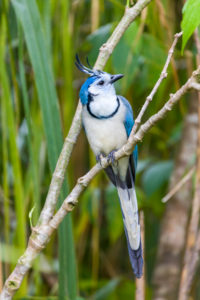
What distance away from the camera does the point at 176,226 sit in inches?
94.7

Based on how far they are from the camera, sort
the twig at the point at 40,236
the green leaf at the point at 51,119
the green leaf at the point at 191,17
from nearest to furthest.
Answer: the green leaf at the point at 191,17, the twig at the point at 40,236, the green leaf at the point at 51,119

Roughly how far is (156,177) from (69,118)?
29.3 inches

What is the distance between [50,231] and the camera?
122cm

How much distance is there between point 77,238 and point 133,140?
1.62 meters

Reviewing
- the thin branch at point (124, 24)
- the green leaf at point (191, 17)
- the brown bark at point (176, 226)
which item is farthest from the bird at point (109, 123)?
the green leaf at point (191, 17)

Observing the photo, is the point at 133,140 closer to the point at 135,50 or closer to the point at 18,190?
the point at 18,190

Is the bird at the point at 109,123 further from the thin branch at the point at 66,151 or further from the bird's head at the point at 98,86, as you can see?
the thin branch at the point at 66,151

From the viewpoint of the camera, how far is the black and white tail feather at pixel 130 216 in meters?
1.57

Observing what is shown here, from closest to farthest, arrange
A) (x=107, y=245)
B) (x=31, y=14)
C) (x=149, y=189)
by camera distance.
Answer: (x=31, y=14) → (x=149, y=189) → (x=107, y=245)

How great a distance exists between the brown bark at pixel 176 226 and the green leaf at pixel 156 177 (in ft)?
0.23

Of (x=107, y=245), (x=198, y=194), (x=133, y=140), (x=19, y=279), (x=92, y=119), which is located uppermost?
(x=92, y=119)

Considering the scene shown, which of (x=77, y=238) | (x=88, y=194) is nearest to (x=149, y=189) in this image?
(x=88, y=194)

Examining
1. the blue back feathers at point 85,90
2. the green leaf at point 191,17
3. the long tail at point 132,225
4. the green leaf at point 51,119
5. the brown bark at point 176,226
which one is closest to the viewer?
the green leaf at point 191,17

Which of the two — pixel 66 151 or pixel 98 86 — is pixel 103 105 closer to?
pixel 98 86
